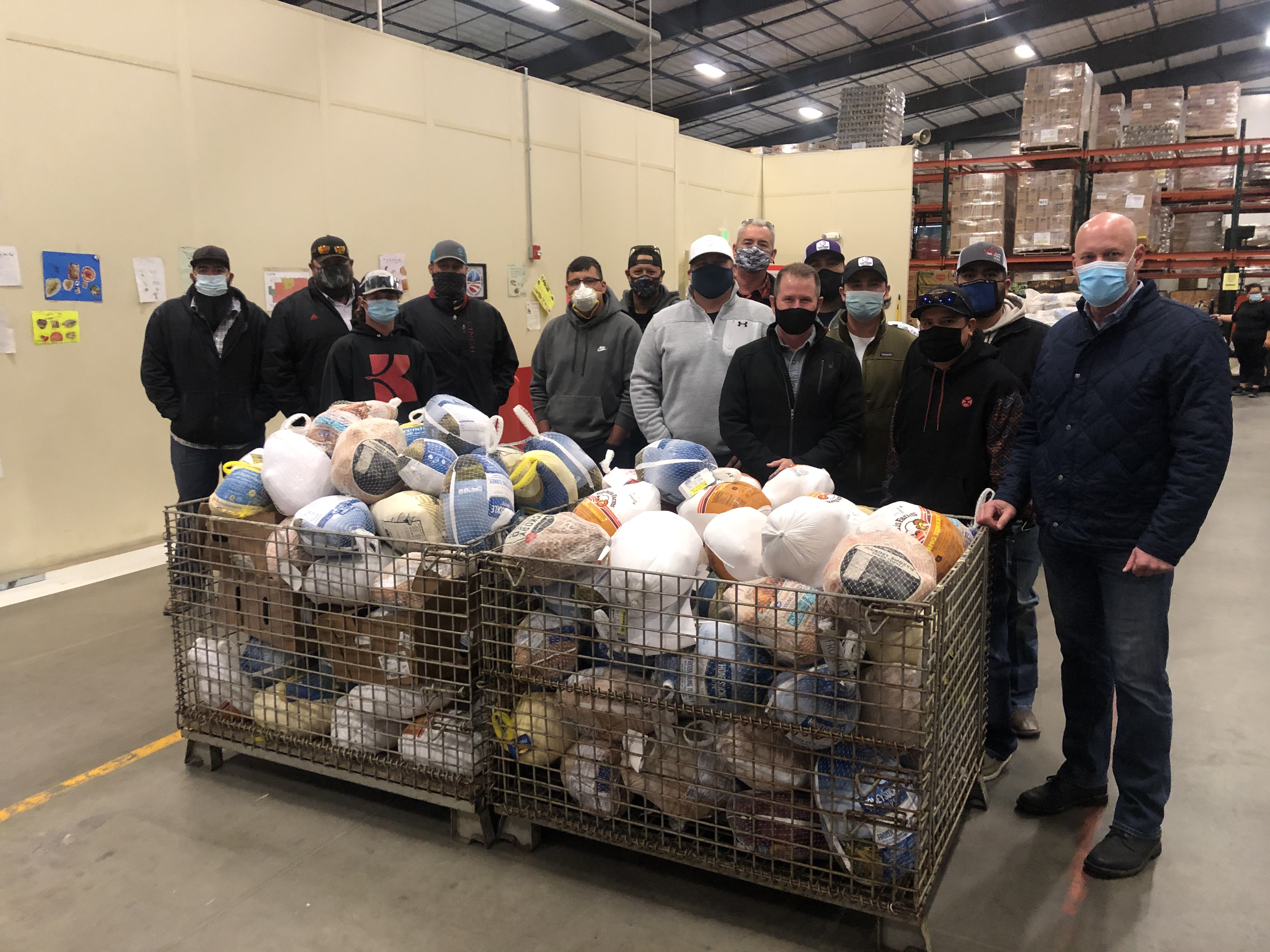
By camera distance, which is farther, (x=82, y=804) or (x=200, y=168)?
(x=200, y=168)

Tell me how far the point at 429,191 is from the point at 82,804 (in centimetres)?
543

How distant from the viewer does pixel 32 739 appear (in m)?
3.05

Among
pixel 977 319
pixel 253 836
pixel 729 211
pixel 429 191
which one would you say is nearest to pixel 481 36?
pixel 729 211

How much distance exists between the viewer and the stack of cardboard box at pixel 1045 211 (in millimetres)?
9867

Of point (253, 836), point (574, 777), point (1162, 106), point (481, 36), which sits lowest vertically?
point (253, 836)

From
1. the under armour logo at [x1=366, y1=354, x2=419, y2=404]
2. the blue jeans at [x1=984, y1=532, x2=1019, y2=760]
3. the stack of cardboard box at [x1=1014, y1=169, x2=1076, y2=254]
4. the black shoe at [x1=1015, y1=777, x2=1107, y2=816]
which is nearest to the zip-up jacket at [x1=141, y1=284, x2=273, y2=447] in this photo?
the under armour logo at [x1=366, y1=354, x2=419, y2=404]

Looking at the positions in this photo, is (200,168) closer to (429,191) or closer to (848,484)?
(429,191)

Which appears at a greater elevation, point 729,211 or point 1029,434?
point 729,211

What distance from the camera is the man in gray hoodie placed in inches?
161

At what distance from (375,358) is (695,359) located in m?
1.52

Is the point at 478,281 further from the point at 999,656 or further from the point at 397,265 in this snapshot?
the point at 999,656

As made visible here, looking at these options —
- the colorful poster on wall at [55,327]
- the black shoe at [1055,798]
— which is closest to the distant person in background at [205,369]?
the colorful poster on wall at [55,327]

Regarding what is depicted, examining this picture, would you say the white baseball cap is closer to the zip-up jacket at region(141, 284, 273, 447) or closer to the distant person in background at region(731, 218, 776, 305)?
the distant person in background at region(731, 218, 776, 305)

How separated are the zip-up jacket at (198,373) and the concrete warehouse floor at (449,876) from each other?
1539mm
